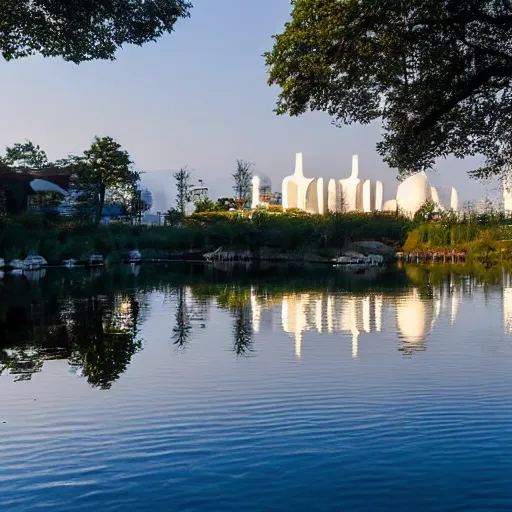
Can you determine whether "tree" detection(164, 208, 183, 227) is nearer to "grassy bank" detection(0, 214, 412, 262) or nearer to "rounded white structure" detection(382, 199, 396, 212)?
"grassy bank" detection(0, 214, 412, 262)

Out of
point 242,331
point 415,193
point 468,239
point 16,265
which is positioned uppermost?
point 415,193

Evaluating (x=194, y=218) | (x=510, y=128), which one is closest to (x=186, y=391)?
(x=510, y=128)

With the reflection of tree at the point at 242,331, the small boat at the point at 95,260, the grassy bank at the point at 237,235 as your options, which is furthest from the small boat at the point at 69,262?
the reflection of tree at the point at 242,331

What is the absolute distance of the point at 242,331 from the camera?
637 inches

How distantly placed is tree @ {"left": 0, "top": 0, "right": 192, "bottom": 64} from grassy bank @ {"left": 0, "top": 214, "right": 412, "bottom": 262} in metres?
39.4

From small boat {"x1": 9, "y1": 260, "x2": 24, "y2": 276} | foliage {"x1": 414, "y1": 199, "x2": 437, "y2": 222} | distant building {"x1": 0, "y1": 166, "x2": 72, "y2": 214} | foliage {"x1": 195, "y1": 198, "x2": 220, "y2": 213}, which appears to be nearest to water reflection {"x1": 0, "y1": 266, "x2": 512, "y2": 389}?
small boat {"x1": 9, "y1": 260, "x2": 24, "y2": 276}

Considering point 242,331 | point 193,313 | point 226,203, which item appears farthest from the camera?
point 226,203

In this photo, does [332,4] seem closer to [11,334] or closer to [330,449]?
[330,449]

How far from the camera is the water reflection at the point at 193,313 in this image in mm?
13406

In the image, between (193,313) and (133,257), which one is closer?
(193,313)

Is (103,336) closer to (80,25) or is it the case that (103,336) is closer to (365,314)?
(365,314)

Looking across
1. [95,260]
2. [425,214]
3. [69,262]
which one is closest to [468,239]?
[425,214]

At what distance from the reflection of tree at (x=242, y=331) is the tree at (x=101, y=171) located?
33.0 m

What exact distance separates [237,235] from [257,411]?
47094 mm
